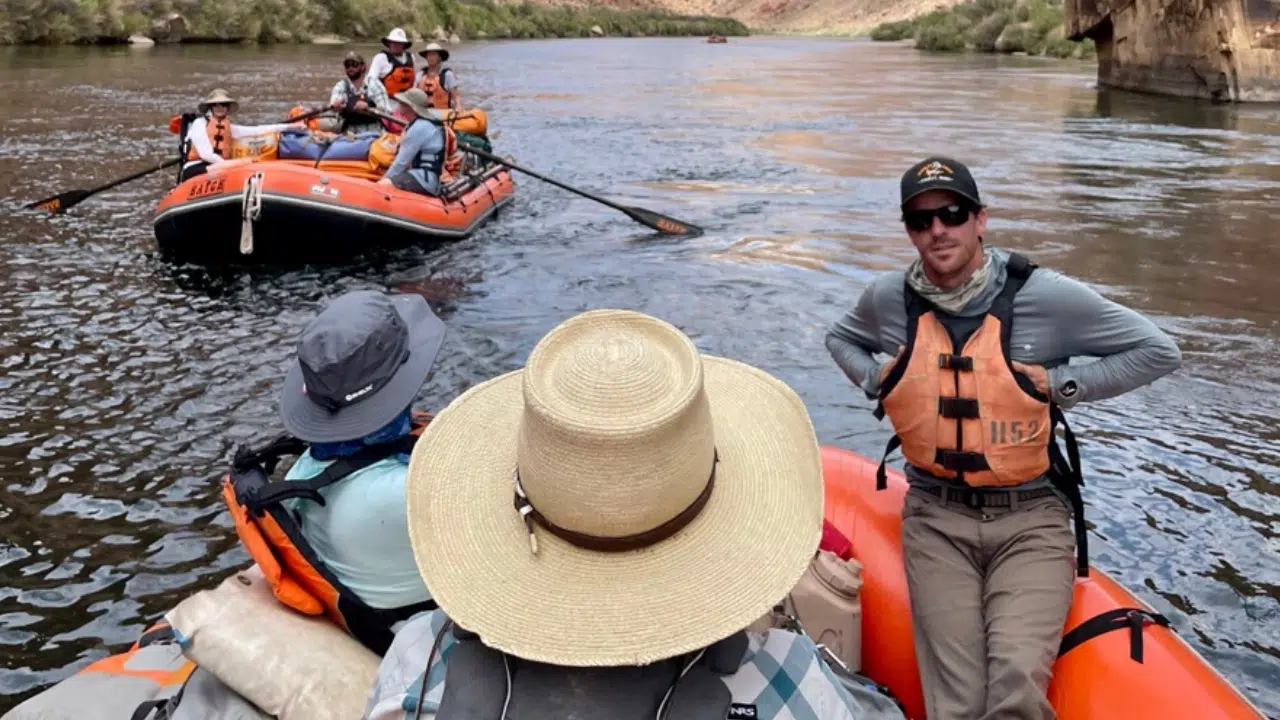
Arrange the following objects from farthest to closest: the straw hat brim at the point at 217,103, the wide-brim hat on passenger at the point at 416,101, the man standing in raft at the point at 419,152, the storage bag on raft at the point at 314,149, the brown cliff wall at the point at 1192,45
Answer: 1. the brown cliff wall at the point at 1192,45
2. the storage bag on raft at the point at 314,149
3. the straw hat brim at the point at 217,103
4. the man standing in raft at the point at 419,152
5. the wide-brim hat on passenger at the point at 416,101

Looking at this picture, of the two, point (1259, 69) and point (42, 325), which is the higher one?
point (1259, 69)

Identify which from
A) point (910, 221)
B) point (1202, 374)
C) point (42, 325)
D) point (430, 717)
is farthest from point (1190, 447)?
point (42, 325)

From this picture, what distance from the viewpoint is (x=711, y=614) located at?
4.76 feet

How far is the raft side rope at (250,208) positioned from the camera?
25.7ft

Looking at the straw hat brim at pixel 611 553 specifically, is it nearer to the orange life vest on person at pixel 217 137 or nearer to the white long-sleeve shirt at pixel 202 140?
the white long-sleeve shirt at pixel 202 140

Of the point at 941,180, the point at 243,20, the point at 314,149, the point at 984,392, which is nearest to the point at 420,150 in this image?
the point at 314,149

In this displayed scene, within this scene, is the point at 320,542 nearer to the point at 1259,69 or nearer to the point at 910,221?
the point at 910,221

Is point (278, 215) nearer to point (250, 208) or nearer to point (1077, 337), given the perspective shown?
point (250, 208)

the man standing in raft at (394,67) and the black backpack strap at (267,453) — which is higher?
the man standing in raft at (394,67)

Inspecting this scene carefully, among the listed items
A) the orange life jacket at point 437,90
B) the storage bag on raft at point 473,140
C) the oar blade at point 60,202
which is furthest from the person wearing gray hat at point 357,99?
the oar blade at point 60,202

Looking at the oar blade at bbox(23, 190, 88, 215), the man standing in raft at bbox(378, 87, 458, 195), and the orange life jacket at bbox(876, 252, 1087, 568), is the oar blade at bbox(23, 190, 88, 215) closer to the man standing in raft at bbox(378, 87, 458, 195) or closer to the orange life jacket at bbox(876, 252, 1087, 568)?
the man standing in raft at bbox(378, 87, 458, 195)

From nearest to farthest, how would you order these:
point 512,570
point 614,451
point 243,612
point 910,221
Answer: point 614,451, point 512,570, point 243,612, point 910,221

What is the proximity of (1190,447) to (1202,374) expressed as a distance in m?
1.10

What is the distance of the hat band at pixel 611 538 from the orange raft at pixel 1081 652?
1.38 metres
